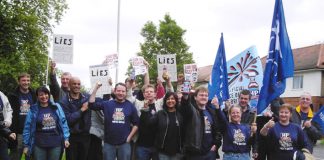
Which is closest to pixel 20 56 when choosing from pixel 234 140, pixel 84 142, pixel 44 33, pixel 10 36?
pixel 10 36

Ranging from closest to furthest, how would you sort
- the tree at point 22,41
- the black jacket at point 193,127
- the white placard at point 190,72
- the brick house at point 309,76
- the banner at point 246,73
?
the black jacket at point 193,127 < the banner at point 246,73 < the white placard at point 190,72 < the tree at point 22,41 < the brick house at point 309,76

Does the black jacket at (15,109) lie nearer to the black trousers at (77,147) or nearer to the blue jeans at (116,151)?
the black trousers at (77,147)

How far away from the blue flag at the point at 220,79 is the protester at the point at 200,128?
4.75 ft

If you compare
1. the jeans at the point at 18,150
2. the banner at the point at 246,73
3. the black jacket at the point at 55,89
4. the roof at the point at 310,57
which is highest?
the roof at the point at 310,57

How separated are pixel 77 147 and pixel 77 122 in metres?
0.48

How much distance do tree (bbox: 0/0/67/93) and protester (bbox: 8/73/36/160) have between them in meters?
19.5

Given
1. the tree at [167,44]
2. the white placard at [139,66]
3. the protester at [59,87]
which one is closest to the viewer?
the protester at [59,87]

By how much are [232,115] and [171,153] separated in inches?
47.5

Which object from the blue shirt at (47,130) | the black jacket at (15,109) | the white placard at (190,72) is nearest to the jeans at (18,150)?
the black jacket at (15,109)

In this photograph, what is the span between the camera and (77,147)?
7.88m

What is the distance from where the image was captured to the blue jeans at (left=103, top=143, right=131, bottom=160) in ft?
24.5

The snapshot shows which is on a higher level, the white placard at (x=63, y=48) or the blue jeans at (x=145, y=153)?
the white placard at (x=63, y=48)

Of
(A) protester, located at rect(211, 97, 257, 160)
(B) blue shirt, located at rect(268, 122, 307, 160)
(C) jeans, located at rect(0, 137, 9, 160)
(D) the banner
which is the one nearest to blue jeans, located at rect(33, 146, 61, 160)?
(C) jeans, located at rect(0, 137, 9, 160)

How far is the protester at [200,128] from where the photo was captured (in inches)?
276
